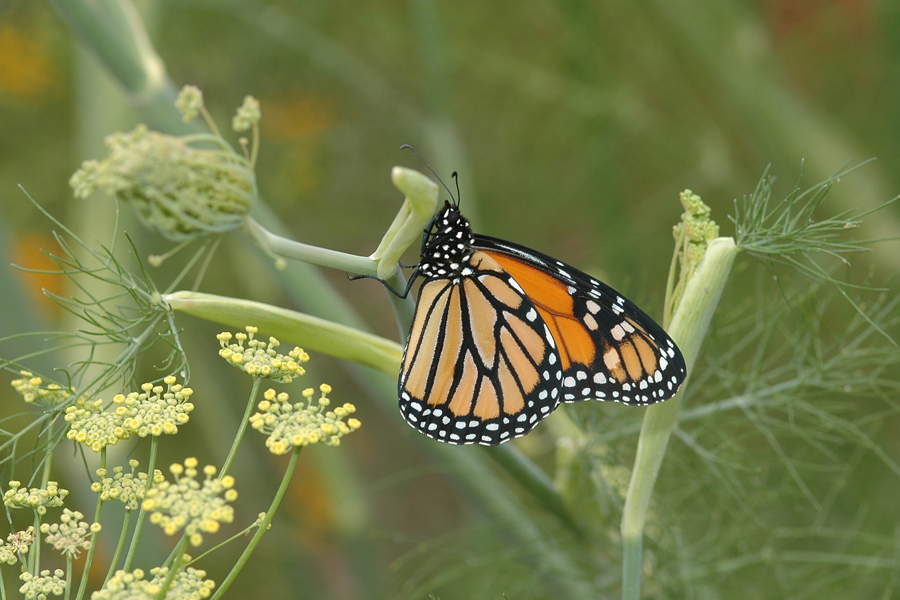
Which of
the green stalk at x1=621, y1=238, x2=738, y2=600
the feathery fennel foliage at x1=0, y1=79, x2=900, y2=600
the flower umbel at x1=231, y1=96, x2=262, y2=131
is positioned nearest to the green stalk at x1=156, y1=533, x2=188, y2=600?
the feathery fennel foliage at x1=0, y1=79, x2=900, y2=600

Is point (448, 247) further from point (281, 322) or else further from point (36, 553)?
point (36, 553)

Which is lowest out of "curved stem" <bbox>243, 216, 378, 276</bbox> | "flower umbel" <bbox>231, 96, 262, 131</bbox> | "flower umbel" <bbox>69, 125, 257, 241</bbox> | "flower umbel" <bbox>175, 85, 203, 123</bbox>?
"curved stem" <bbox>243, 216, 378, 276</bbox>

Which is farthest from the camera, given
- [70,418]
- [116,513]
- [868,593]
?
[868,593]

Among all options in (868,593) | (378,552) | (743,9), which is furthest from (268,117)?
(868,593)

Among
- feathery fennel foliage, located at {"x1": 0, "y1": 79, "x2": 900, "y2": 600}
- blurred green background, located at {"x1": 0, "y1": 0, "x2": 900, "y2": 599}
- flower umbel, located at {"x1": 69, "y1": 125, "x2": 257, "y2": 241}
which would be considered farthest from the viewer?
blurred green background, located at {"x1": 0, "y1": 0, "x2": 900, "y2": 599}

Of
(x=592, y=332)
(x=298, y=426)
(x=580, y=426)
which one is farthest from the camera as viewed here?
(x=580, y=426)

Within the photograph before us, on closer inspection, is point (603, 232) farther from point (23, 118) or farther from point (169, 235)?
point (23, 118)

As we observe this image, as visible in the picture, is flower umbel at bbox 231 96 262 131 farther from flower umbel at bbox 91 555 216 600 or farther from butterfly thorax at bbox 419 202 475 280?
butterfly thorax at bbox 419 202 475 280

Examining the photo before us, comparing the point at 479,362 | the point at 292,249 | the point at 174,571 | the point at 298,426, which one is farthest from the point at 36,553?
the point at 479,362
